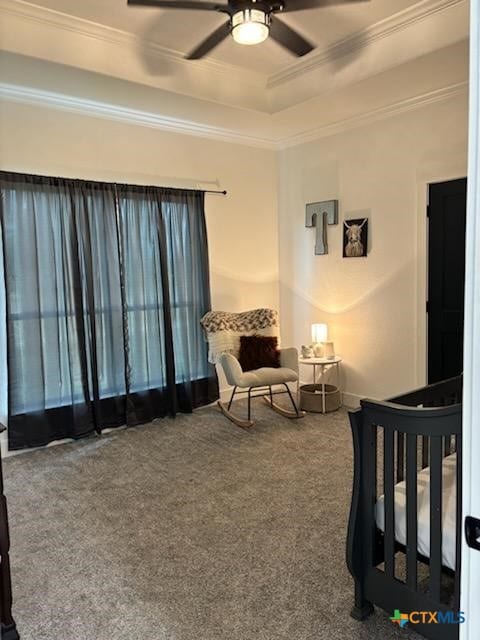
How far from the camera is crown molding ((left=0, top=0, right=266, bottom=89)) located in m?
2.85

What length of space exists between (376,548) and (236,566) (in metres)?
0.72

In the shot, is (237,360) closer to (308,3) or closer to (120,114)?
(120,114)

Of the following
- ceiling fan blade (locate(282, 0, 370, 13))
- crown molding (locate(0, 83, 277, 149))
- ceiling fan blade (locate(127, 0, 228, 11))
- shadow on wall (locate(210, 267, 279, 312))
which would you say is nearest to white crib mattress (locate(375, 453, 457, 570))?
ceiling fan blade (locate(282, 0, 370, 13))

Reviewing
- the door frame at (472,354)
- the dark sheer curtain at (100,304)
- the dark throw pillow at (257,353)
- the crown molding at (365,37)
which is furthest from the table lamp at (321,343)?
the door frame at (472,354)

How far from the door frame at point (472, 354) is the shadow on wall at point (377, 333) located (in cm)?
364

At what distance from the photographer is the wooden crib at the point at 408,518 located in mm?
1604

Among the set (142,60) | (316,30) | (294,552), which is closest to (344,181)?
(316,30)

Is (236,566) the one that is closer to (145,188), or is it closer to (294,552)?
(294,552)

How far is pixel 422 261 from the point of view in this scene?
13.6ft

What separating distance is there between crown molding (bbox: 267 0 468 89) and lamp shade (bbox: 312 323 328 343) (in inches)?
87.0

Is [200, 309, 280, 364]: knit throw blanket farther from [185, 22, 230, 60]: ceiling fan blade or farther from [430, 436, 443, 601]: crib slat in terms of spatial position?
[430, 436, 443, 601]: crib slat

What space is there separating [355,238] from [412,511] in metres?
3.36

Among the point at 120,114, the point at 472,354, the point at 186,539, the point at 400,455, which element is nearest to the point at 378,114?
the point at 120,114

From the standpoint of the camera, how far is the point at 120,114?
4.17 metres
